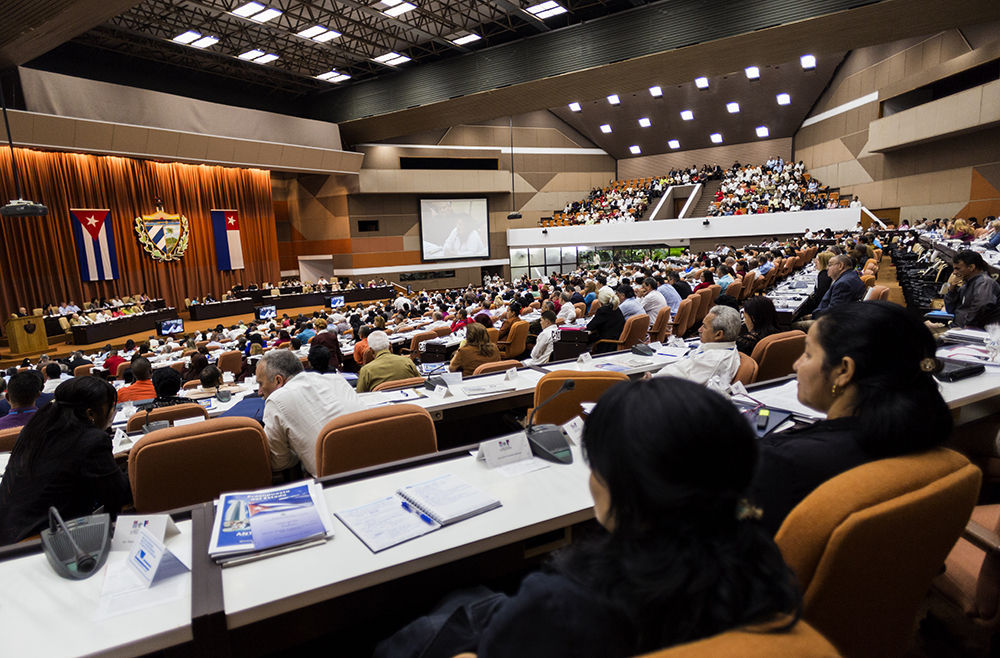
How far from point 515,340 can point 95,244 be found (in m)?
13.7

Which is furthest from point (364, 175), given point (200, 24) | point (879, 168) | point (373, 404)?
point (373, 404)

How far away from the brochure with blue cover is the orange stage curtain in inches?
619

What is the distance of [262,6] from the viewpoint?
38.8ft

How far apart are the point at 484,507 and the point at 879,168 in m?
19.0

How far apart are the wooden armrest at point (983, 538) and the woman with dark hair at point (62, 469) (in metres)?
2.84

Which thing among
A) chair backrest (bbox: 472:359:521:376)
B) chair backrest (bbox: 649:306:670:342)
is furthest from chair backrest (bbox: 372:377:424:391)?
chair backrest (bbox: 649:306:670:342)

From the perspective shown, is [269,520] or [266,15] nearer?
[269,520]

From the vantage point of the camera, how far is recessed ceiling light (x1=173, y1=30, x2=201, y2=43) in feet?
41.7

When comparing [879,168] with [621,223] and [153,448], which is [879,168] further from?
[153,448]

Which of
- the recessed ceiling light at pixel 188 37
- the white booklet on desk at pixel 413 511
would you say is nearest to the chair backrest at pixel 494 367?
the white booklet on desk at pixel 413 511

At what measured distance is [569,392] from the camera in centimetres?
277

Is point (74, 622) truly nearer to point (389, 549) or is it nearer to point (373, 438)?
point (389, 549)

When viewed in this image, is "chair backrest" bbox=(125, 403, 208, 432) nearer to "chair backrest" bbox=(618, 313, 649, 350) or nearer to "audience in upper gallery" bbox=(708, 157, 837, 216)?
"chair backrest" bbox=(618, 313, 649, 350)

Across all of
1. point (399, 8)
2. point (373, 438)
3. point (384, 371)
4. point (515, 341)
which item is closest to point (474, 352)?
point (384, 371)
